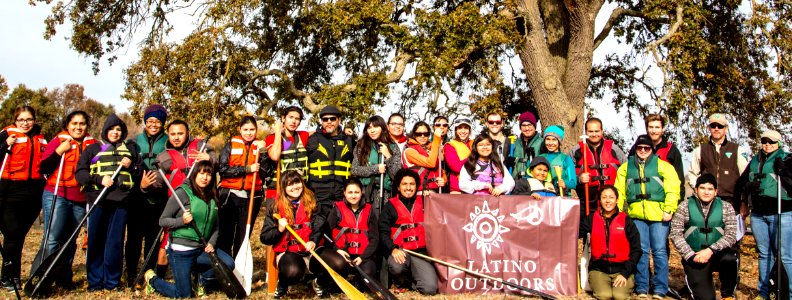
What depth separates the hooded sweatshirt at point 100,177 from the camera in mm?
6176

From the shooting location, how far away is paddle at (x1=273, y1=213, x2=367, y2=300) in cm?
579

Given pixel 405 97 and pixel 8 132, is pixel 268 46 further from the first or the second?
pixel 8 132

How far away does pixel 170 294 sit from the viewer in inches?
240

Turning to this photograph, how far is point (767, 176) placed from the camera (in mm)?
6309

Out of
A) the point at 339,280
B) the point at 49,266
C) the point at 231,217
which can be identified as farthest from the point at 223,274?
the point at 49,266

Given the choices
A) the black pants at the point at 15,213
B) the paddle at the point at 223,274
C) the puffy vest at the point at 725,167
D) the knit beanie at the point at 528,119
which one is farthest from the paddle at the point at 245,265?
the puffy vest at the point at 725,167

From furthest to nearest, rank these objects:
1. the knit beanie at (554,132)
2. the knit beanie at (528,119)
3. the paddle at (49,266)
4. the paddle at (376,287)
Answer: the knit beanie at (528,119)
the knit beanie at (554,132)
the paddle at (49,266)
the paddle at (376,287)

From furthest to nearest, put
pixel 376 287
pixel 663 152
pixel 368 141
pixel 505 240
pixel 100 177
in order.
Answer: pixel 368 141 < pixel 663 152 < pixel 505 240 < pixel 100 177 < pixel 376 287

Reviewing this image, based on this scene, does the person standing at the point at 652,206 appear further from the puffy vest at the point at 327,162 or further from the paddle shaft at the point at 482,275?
the puffy vest at the point at 327,162

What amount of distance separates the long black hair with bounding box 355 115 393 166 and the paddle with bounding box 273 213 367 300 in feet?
3.87

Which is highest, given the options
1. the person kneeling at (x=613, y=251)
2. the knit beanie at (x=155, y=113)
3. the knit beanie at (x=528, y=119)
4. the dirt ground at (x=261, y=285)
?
the knit beanie at (x=528, y=119)

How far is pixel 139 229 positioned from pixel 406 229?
2.89m

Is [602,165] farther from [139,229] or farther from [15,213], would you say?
[15,213]

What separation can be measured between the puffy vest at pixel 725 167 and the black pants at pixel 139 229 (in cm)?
598
